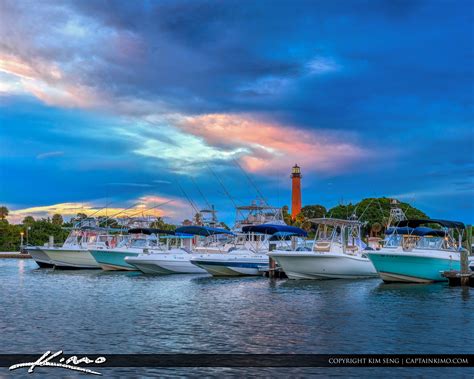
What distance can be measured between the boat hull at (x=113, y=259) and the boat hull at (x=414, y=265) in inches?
1051

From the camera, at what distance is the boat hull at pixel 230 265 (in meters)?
47.2

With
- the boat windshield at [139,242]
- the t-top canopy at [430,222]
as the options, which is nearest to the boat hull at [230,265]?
the t-top canopy at [430,222]

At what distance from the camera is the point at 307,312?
25547 millimetres

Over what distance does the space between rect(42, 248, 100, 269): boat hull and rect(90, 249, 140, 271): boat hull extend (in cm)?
245

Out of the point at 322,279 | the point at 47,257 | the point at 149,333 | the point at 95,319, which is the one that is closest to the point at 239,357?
the point at 149,333

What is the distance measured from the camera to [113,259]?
192 feet

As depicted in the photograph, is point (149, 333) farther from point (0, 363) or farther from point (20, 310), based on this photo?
point (20, 310)

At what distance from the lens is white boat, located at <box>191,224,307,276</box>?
155ft

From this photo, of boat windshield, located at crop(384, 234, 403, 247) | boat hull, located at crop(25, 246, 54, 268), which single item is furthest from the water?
boat hull, located at crop(25, 246, 54, 268)

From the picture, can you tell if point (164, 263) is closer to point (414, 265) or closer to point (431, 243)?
point (414, 265)

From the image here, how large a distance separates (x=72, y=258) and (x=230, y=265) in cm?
2149

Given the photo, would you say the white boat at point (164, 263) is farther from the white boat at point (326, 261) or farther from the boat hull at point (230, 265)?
the white boat at point (326, 261)

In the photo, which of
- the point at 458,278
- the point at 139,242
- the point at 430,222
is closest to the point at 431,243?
the point at 430,222

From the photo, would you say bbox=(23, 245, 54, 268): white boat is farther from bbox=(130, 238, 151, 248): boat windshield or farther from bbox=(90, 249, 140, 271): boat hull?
bbox=(130, 238, 151, 248): boat windshield
